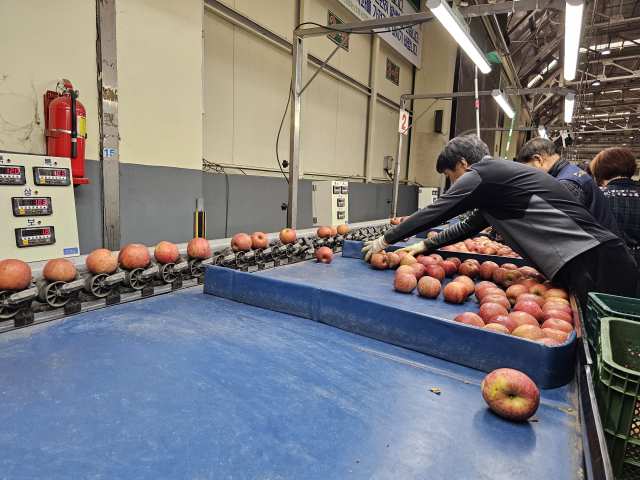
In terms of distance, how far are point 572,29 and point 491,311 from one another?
14.5 ft

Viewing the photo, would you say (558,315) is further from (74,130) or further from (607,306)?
(74,130)

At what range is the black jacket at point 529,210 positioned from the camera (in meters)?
2.31

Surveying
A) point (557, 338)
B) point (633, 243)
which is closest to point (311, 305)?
point (557, 338)

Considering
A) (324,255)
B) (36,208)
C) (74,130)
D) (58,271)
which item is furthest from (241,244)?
(74,130)

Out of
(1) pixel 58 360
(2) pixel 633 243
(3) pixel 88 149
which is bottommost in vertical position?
(1) pixel 58 360

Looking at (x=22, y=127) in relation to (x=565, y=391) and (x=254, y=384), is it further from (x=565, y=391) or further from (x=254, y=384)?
(x=565, y=391)

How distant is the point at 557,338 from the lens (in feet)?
5.43

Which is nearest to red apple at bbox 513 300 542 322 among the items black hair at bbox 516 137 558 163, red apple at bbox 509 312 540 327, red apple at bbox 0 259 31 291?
red apple at bbox 509 312 540 327

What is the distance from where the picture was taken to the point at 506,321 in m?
1.81

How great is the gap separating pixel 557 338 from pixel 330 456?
1.18 metres

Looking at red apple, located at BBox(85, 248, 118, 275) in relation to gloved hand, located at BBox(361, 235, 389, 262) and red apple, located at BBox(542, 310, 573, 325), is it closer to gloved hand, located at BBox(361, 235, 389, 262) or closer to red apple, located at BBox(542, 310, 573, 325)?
gloved hand, located at BBox(361, 235, 389, 262)

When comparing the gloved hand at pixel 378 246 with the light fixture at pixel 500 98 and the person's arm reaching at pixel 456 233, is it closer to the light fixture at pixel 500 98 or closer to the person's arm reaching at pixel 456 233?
the person's arm reaching at pixel 456 233

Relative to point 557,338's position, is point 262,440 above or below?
below

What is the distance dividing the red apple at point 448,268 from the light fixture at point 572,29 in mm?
2988
